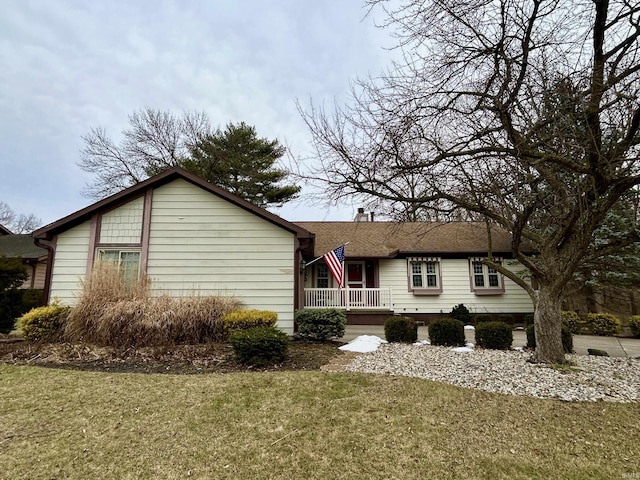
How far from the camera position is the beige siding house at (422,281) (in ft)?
45.1

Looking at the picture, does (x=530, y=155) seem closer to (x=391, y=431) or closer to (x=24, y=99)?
(x=391, y=431)

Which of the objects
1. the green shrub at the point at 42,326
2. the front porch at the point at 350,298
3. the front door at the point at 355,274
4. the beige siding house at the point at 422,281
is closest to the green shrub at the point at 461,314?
the beige siding house at the point at 422,281

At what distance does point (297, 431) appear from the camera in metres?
3.44

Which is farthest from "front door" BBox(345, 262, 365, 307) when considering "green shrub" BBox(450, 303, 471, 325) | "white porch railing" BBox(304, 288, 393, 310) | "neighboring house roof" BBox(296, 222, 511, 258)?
"green shrub" BBox(450, 303, 471, 325)

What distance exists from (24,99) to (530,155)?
59.7 ft

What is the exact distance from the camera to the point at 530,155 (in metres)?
4.88

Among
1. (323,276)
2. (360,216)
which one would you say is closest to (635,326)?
(323,276)

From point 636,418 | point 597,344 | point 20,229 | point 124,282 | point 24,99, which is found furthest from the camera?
point 20,229

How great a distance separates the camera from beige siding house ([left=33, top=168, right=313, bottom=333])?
8.95 meters

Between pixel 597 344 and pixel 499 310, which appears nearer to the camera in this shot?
pixel 597 344

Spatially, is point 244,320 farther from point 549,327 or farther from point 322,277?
point 322,277

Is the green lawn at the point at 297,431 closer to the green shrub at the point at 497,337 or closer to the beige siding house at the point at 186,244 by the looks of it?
the green shrub at the point at 497,337

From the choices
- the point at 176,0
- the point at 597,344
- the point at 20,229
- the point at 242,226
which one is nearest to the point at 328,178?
the point at 242,226

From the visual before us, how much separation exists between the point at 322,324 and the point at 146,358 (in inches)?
156
